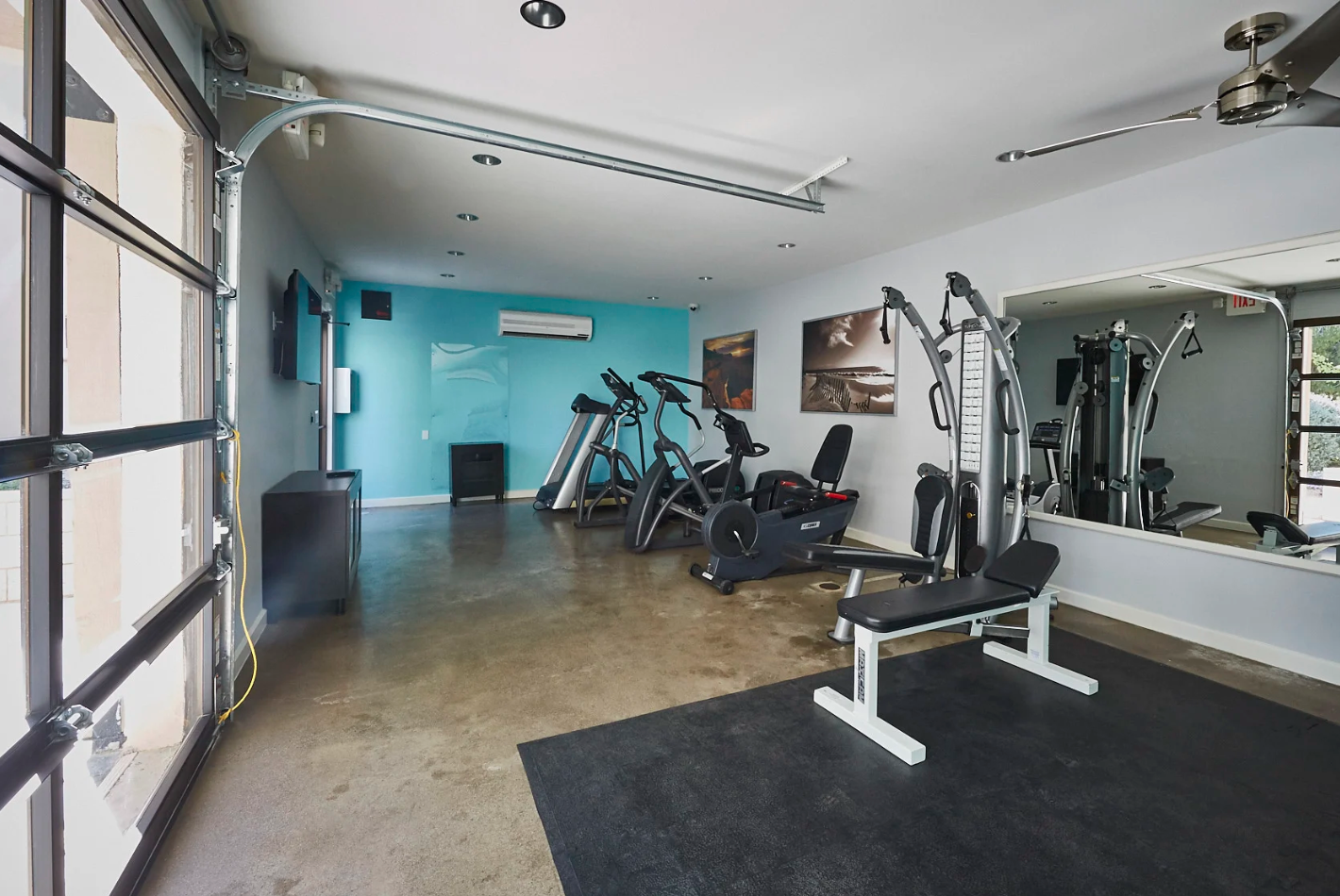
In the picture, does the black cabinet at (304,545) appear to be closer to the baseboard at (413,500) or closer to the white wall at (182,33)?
the white wall at (182,33)

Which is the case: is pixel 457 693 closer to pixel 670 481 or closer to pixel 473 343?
pixel 670 481

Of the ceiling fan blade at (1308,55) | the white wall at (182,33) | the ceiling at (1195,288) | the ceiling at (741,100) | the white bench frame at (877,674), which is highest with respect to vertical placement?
the ceiling at (741,100)

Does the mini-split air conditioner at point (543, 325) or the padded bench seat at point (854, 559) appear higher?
the mini-split air conditioner at point (543, 325)

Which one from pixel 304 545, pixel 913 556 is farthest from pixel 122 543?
pixel 913 556

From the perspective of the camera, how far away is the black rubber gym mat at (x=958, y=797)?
5.27ft

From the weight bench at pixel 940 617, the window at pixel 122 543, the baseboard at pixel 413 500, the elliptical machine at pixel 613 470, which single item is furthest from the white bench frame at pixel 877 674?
the baseboard at pixel 413 500

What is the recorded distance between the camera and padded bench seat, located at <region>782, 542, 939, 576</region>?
2998 millimetres

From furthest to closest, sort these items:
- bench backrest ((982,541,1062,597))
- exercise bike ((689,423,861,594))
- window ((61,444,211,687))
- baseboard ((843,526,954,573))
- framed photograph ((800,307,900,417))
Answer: framed photograph ((800,307,900,417)) < baseboard ((843,526,954,573)) < exercise bike ((689,423,861,594)) < bench backrest ((982,541,1062,597)) < window ((61,444,211,687))

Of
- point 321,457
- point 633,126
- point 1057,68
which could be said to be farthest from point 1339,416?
point 321,457

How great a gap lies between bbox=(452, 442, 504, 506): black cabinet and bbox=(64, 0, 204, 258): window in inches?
204

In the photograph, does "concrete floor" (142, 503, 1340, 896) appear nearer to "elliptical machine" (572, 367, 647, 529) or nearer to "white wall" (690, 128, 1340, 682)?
"white wall" (690, 128, 1340, 682)

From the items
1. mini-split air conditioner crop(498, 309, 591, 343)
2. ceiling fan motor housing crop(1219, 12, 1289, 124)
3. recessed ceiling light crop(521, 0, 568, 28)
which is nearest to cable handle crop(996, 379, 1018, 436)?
ceiling fan motor housing crop(1219, 12, 1289, 124)

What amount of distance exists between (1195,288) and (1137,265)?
0.30 metres

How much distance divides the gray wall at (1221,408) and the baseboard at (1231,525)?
23mm
